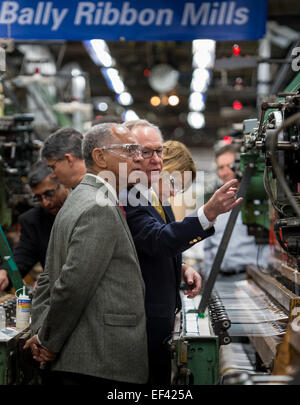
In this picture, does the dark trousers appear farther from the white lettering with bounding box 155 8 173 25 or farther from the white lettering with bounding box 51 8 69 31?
the white lettering with bounding box 51 8 69 31

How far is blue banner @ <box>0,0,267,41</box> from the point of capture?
3.85m

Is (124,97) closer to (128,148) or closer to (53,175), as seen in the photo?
(53,175)

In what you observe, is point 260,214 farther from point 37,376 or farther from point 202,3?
point 37,376

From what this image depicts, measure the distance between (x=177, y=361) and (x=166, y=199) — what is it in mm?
1084

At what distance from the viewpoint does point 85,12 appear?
3.93 m

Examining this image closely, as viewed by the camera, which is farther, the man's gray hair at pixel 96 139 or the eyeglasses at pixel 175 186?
the eyeglasses at pixel 175 186

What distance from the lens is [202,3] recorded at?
385cm

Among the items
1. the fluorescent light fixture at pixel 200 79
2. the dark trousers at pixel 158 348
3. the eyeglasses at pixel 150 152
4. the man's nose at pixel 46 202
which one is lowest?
the dark trousers at pixel 158 348

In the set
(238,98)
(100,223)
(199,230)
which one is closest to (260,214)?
(199,230)

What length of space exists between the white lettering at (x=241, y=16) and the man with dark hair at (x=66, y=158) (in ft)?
4.70

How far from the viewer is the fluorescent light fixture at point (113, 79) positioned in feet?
27.3

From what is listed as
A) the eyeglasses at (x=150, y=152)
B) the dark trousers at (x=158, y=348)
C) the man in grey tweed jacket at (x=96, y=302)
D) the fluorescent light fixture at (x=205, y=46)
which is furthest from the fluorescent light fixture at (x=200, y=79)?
the man in grey tweed jacket at (x=96, y=302)

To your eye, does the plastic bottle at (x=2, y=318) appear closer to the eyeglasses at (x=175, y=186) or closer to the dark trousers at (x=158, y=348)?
the dark trousers at (x=158, y=348)

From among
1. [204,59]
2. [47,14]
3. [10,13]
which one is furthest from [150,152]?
[204,59]
